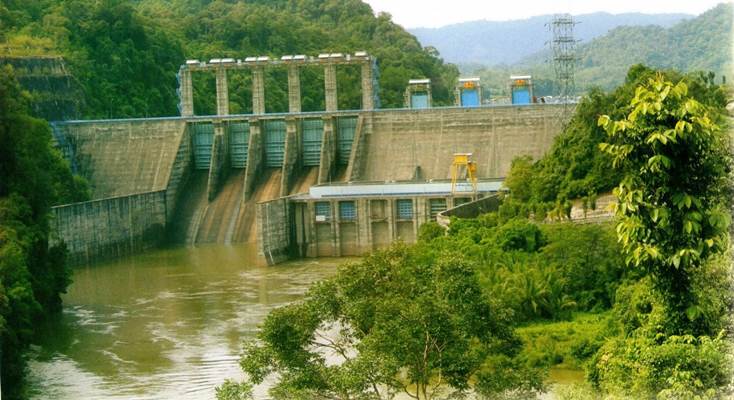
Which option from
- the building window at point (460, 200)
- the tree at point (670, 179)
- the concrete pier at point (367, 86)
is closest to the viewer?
the tree at point (670, 179)

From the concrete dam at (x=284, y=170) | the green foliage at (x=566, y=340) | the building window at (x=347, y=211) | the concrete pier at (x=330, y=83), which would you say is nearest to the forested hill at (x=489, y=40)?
the concrete pier at (x=330, y=83)

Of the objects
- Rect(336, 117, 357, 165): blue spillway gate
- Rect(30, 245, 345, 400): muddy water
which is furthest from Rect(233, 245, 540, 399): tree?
Rect(336, 117, 357, 165): blue spillway gate

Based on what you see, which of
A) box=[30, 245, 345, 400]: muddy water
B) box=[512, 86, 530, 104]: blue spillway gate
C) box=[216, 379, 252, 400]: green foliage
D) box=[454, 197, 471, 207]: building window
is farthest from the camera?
box=[512, 86, 530, 104]: blue spillway gate

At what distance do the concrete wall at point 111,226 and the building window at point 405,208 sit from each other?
8.75 meters

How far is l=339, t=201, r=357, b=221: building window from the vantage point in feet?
137

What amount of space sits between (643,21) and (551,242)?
7148 centimetres

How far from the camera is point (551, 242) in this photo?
1206 inches

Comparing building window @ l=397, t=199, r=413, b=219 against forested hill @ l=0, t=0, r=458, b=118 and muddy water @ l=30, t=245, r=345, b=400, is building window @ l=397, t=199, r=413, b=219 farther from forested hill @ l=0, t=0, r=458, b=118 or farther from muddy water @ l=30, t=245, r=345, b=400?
forested hill @ l=0, t=0, r=458, b=118

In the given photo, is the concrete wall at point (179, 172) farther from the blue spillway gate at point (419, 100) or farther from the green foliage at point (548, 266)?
the green foliage at point (548, 266)

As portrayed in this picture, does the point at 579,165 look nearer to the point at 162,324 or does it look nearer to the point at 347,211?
the point at 347,211

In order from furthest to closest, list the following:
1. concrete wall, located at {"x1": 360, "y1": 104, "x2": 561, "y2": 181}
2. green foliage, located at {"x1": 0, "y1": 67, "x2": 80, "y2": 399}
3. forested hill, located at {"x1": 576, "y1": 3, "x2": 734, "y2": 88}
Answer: forested hill, located at {"x1": 576, "y1": 3, "x2": 734, "y2": 88} → concrete wall, located at {"x1": 360, "y1": 104, "x2": 561, "y2": 181} → green foliage, located at {"x1": 0, "y1": 67, "x2": 80, "y2": 399}

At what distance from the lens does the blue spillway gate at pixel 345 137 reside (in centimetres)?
4703

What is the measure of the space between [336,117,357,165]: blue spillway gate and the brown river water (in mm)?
5778


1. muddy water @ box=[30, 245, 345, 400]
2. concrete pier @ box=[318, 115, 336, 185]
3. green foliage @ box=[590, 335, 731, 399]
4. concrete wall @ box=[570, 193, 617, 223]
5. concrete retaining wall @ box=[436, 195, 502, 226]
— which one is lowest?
muddy water @ box=[30, 245, 345, 400]
